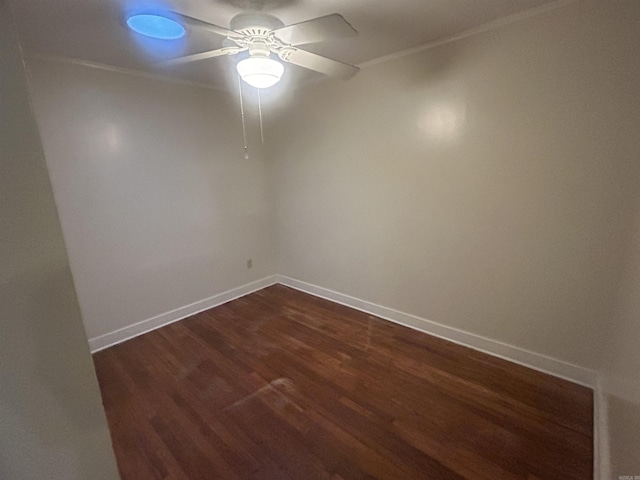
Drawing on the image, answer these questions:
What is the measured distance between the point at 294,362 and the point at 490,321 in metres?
1.52

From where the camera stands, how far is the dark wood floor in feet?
4.98

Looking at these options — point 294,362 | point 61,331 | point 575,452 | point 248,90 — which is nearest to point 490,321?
point 575,452

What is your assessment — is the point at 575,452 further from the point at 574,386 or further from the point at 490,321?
the point at 490,321

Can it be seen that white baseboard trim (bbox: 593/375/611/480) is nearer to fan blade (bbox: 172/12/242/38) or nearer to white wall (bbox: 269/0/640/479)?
white wall (bbox: 269/0/640/479)

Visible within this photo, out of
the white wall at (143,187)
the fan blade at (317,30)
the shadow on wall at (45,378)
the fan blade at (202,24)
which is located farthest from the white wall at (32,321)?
the white wall at (143,187)

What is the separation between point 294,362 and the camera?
91.2 inches

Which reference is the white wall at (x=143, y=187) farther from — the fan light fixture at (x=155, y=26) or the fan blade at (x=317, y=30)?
the fan blade at (x=317, y=30)

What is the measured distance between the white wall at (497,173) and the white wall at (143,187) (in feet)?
3.21

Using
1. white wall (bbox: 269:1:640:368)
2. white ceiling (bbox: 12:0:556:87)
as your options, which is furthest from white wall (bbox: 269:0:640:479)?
white ceiling (bbox: 12:0:556:87)

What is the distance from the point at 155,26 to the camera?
60.7 inches

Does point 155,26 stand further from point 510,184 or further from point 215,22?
point 510,184

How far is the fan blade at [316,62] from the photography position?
1685 millimetres

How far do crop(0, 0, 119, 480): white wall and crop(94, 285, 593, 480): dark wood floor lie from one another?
4.06ft

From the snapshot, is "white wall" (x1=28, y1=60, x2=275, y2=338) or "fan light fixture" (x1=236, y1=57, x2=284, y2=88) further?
"white wall" (x1=28, y1=60, x2=275, y2=338)
